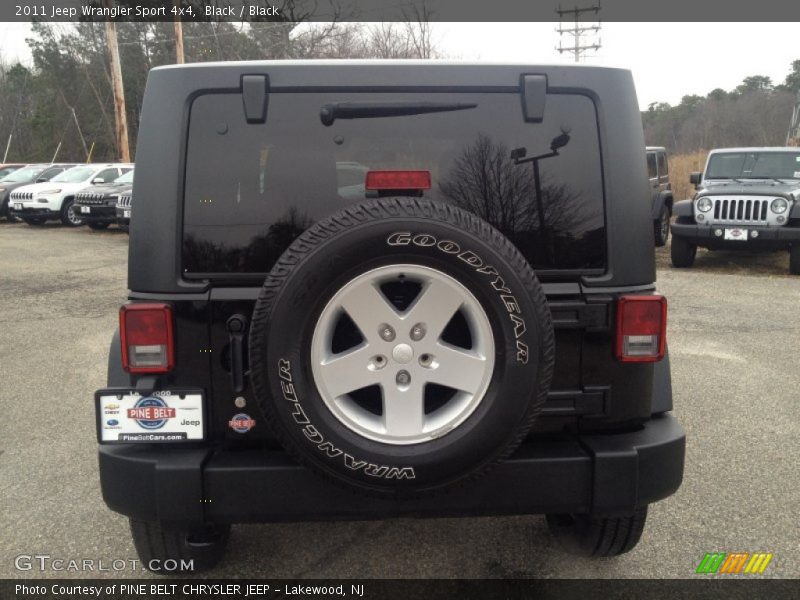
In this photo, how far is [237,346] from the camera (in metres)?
2.30

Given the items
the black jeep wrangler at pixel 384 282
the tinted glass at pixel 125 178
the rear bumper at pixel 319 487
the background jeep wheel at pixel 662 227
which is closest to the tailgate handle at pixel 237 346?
the black jeep wrangler at pixel 384 282

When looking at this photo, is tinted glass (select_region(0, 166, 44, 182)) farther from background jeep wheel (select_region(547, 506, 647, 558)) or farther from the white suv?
background jeep wheel (select_region(547, 506, 647, 558))

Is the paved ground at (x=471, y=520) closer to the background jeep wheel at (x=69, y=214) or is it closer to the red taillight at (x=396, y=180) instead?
the red taillight at (x=396, y=180)

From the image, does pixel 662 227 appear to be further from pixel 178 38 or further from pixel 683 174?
pixel 178 38

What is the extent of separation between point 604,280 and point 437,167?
0.68 meters

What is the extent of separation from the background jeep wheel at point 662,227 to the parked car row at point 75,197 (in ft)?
37.2

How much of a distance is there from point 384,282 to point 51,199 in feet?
61.3

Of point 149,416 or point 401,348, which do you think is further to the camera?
point 149,416

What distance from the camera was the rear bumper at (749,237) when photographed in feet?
34.2

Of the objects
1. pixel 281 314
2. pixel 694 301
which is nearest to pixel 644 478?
pixel 281 314

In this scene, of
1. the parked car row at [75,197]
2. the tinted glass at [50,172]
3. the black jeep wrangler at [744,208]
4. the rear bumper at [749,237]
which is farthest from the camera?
the tinted glass at [50,172]

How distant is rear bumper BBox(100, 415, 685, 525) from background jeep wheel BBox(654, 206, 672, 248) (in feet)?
42.3

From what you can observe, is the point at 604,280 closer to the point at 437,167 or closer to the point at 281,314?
the point at 437,167

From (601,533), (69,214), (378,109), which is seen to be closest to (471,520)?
(601,533)
